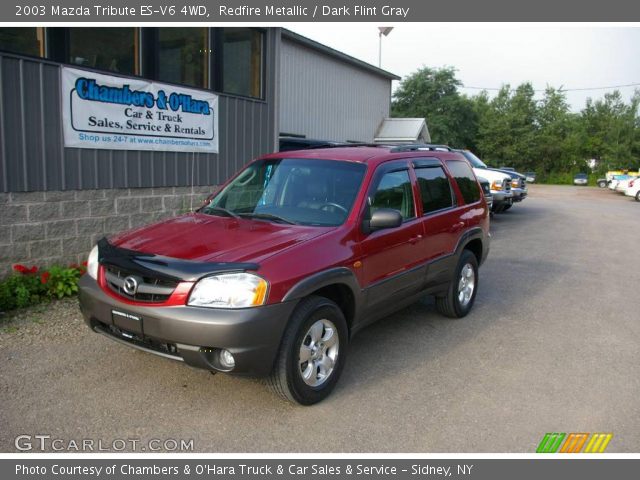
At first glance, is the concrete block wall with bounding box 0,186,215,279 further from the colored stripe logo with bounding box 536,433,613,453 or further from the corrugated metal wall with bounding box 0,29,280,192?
the colored stripe logo with bounding box 536,433,613,453

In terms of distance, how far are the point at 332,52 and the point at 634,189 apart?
2094 centimetres

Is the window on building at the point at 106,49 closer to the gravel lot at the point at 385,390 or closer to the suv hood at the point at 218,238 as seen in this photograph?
the gravel lot at the point at 385,390

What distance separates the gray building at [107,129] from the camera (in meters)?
6.30

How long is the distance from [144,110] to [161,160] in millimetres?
763

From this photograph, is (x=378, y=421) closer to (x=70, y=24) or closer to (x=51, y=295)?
(x=51, y=295)

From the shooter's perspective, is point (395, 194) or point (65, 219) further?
point (65, 219)

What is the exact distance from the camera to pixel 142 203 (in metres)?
7.94

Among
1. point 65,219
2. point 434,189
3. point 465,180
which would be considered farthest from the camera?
point 65,219

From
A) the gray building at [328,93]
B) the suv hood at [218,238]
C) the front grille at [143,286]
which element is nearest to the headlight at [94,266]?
the suv hood at [218,238]

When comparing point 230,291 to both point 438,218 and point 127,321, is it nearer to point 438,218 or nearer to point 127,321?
point 127,321

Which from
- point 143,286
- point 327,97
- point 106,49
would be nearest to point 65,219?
point 106,49

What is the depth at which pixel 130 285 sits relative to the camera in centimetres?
380

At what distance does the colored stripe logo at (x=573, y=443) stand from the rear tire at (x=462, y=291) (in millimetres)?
2388

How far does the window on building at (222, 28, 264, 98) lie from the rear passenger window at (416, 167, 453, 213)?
489cm
